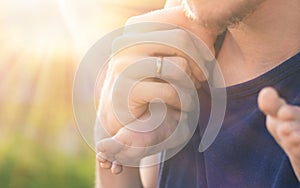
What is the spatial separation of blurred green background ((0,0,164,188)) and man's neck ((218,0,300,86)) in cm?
194

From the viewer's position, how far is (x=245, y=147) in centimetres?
101

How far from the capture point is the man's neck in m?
1.02

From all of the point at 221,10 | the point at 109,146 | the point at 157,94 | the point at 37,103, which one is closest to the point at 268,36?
the point at 221,10

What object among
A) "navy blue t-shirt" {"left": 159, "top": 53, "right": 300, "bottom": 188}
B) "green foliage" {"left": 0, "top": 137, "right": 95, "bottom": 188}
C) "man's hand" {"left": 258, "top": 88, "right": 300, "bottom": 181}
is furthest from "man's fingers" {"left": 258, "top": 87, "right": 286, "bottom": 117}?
"green foliage" {"left": 0, "top": 137, "right": 95, "bottom": 188}

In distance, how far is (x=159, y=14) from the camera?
1095 mm

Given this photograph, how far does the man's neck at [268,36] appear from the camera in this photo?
3.33 feet

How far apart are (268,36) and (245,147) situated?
0.62ft

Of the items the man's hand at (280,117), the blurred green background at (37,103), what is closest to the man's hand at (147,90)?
the man's hand at (280,117)

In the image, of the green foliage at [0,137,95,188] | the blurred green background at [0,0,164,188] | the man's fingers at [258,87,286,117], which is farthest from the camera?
the green foliage at [0,137,95,188]

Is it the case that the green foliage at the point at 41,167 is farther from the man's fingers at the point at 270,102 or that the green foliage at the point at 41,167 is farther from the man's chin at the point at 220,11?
the man's fingers at the point at 270,102

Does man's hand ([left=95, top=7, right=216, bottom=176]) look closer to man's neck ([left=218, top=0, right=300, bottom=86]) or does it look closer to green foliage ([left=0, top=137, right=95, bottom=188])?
man's neck ([left=218, top=0, right=300, bottom=86])

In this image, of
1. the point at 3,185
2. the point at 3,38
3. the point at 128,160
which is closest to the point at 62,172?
the point at 3,185

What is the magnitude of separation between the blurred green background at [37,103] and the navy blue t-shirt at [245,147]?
1892 mm

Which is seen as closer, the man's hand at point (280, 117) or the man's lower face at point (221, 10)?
the man's hand at point (280, 117)
